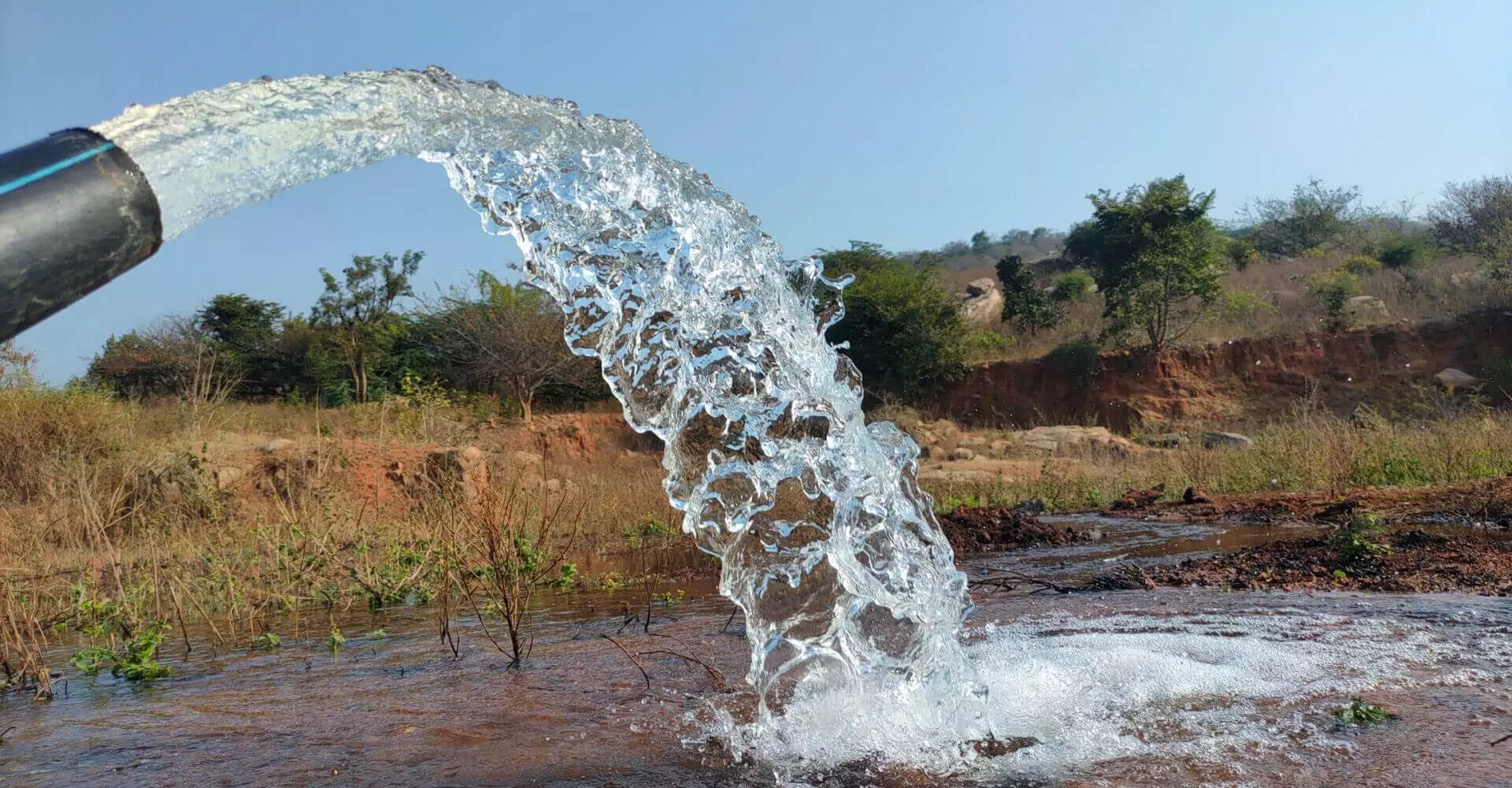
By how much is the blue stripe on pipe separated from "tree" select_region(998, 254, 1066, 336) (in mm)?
29108

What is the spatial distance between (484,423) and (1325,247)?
28262 mm

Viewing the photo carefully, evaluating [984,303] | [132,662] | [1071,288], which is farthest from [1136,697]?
[984,303]

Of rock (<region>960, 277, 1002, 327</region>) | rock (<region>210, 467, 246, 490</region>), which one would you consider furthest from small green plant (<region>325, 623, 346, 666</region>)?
rock (<region>960, 277, 1002, 327</region>)

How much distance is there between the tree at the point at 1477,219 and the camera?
25.6m

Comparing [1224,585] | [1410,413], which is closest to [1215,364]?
[1410,413]

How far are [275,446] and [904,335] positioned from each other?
580 inches

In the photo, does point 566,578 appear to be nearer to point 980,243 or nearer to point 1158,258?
point 1158,258

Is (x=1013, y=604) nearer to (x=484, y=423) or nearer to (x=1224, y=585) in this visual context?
(x=1224, y=585)

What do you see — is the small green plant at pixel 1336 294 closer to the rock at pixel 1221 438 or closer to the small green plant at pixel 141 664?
the rock at pixel 1221 438

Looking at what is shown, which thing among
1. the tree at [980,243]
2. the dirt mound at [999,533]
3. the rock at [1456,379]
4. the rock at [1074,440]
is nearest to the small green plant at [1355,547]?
the dirt mound at [999,533]

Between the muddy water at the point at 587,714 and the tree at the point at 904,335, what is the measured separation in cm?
1939

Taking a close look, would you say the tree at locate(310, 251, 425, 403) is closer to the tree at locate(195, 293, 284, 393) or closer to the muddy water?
the tree at locate(195, 293, 284, 393)

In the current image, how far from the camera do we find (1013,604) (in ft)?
18.0

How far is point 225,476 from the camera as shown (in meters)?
13.5
